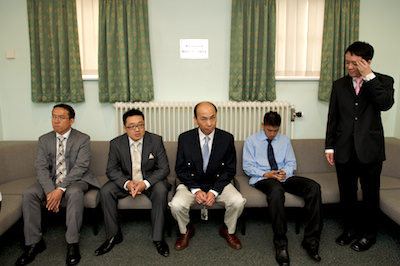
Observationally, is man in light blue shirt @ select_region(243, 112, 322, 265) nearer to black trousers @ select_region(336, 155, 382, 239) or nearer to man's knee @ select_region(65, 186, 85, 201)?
black trousers @ select_region(336, 155, 382, 239)

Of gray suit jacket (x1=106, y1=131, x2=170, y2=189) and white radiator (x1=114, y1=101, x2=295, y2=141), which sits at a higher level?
white radiator (x1=114, y1=101, x2=295, y2=141)

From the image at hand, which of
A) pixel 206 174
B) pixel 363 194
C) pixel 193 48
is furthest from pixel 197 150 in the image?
pixel 193 48

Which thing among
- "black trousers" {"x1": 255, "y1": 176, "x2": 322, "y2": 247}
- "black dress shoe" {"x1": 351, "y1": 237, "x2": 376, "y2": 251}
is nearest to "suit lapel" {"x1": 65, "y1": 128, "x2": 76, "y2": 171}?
"black trousers" {"x1": 255, "y1": 176, "x2": 322, "y2": 247}

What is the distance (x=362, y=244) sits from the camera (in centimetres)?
221

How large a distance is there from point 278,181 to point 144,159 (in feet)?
3.95

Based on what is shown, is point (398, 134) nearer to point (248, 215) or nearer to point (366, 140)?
point (366, 140)

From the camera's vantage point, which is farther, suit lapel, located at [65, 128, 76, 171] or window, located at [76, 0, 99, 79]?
window, located at [76, 0, 99, 79]

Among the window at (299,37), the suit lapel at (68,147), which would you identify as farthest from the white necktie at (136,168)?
the window at (299,37)

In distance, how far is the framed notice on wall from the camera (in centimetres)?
363

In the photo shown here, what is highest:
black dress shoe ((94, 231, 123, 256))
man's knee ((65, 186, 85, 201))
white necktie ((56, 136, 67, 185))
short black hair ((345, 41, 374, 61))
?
short black hair ((345, 41, 374, 61))

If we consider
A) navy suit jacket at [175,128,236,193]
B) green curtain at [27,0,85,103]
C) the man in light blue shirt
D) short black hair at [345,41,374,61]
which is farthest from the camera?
green curtain at [27,0,85,103]

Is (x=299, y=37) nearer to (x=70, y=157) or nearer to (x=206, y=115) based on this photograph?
(x=206, y=115)

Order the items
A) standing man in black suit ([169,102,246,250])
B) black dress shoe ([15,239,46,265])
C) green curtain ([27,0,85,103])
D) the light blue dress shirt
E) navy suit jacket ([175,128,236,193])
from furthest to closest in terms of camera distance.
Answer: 1. green curtain ([27,0,85,103])
2. the light blue dress shirt
3. navy suit jacket ([175,128,236,193])
4. standing man in black suit ([169,102,246,250])
5. black dress shoe ([15,239,46,265])

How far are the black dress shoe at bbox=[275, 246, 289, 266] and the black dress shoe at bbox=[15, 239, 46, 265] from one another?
184 cm
